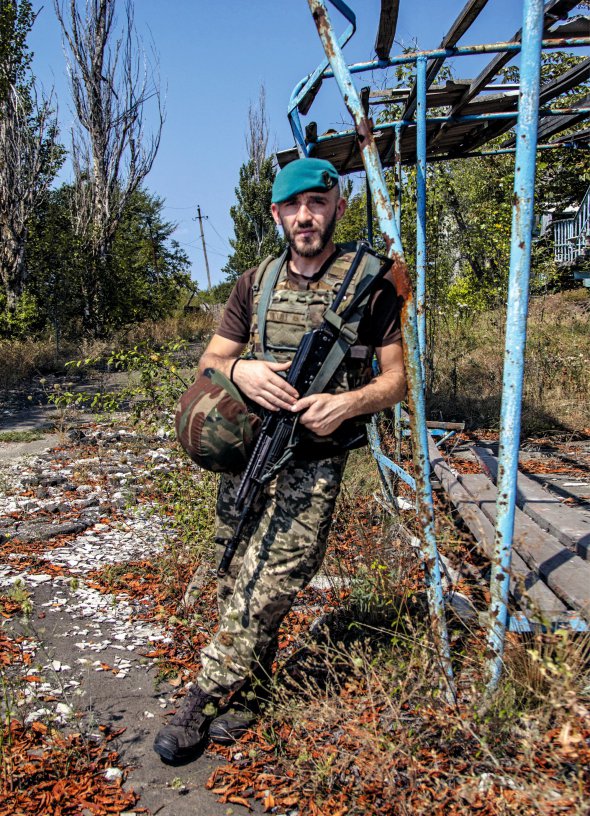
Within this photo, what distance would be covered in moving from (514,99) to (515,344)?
10.7 ft

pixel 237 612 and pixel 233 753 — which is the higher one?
pixel 237 612

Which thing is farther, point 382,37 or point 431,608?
point 382,37

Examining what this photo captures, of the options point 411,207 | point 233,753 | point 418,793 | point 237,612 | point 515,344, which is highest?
point 411,207

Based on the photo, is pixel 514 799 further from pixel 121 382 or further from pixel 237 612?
pixel 121 382

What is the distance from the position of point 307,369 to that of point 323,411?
182mm

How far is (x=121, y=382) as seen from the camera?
12531mm

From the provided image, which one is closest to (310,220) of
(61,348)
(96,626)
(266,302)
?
(266,302)

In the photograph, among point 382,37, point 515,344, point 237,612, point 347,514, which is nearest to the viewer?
point 515,344

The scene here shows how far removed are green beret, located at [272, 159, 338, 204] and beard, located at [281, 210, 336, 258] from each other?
0.40 feet

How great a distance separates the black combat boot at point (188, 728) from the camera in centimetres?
235

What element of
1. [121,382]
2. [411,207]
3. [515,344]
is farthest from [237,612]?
[121,382]

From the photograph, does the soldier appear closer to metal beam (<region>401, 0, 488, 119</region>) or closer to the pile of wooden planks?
the pile of wooden planks

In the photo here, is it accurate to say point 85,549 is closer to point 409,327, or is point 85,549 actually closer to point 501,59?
point 409,327

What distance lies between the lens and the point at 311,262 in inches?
97.7
